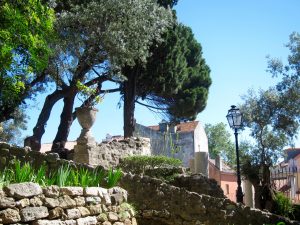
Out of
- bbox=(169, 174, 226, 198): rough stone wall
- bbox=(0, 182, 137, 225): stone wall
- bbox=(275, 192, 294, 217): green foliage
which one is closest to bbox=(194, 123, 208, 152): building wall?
bbox=(275, 192, 294, 217): green foliage

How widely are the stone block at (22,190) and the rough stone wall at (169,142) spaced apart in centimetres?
1090

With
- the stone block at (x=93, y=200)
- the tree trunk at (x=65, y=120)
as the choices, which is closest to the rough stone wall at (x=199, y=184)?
the stone block at (x=93, y=200)

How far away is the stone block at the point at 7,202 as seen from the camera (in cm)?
468

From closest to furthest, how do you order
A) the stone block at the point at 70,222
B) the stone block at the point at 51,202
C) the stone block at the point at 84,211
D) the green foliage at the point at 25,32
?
the stone block at the point at 51,202
the stone block at the point at 70,222
the stone block at the point at 84,211
the green foliage at the point at 25,32

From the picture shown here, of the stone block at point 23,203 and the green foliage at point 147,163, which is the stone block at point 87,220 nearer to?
the stone block at point 23,203

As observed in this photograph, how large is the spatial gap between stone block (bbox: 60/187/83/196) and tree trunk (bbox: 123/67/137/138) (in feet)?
47.3

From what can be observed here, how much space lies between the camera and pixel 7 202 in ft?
15.5

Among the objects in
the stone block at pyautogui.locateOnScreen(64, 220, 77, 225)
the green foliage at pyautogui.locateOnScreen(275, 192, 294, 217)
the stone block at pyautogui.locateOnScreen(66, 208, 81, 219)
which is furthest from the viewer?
the green foliage at pyautogui.locateOnScreen(275, 192, 294, 217)

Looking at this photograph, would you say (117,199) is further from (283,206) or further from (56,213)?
(283,206)

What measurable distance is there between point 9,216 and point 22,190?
369 mm

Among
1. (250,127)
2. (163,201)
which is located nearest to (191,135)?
(250,127)

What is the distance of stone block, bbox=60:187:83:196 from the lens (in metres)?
5.75

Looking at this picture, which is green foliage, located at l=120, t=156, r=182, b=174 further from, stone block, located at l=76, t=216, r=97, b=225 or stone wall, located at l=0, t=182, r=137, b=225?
stone block, located at l=76, t=216, r=97, b=225

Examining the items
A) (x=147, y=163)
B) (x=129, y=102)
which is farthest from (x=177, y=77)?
(x=147, y=163)
